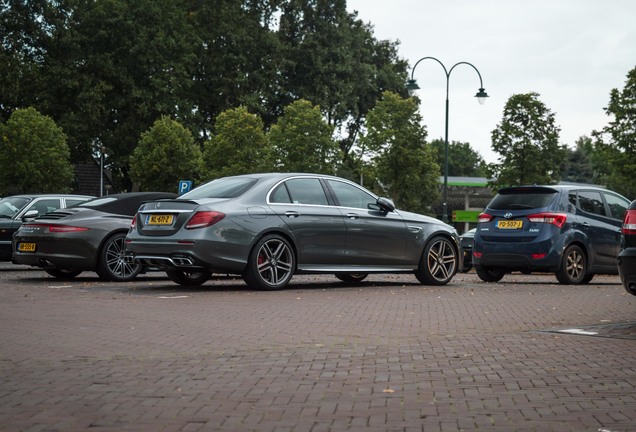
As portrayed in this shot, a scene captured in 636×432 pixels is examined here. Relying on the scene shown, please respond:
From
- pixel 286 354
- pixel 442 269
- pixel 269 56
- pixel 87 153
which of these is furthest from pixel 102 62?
pixel 286 354

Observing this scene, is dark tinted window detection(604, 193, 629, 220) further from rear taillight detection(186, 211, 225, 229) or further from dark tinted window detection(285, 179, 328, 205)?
rear taillight detection(186, 211, 225, 229)

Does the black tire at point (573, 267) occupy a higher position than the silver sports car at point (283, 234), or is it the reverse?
the silver sports car at point (283, 234)

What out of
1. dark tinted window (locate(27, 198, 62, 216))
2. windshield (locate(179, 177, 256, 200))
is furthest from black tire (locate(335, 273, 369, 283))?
dark tinted window (locate(27, 198, 62, 216))

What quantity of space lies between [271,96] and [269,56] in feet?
8.64

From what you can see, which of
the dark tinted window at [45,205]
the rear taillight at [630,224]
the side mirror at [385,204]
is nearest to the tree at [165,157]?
the dark tinted window at [45,205]

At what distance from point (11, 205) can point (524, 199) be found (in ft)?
32.1

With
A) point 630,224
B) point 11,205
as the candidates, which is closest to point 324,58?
point 11,205

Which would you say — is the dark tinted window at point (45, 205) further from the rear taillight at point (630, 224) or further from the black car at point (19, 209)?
the rear taillight at point (630, 224)

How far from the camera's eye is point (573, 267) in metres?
16.7

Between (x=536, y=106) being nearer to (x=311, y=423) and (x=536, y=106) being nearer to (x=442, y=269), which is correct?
(x=442, y=269)

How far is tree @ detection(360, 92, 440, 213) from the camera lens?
158 feet

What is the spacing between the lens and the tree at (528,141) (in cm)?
4097

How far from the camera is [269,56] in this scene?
176ft

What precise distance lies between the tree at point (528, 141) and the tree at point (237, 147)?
46.5ft
